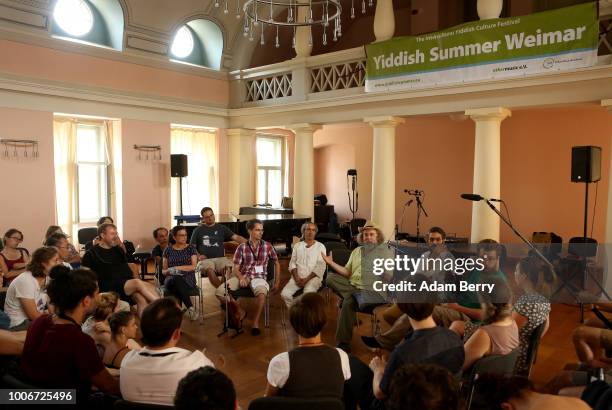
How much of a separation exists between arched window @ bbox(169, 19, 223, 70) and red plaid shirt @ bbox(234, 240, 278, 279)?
6153 mm

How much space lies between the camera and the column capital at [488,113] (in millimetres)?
6949

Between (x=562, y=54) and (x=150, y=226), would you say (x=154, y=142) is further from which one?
(x=562, y=54)

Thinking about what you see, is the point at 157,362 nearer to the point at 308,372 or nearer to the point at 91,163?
the point at 308,372

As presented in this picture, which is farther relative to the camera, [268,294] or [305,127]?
[305,127]

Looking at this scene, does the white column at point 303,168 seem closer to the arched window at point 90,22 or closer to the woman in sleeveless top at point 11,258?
the arched window at point 90,22

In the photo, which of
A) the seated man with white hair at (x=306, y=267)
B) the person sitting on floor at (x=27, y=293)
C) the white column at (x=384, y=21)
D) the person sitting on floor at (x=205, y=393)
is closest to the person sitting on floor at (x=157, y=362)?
the person sitting on floor at (x=205, y=393)

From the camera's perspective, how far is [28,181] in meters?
7.81

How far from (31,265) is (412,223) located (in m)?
9.57

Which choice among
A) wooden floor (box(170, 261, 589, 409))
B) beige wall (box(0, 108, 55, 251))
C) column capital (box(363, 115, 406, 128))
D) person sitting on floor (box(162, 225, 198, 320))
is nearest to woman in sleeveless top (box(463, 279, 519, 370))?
wooden floor (box(170, 261, 589, 409))

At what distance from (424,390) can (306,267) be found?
3733 millimetres

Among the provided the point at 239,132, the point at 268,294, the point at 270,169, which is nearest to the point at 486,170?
the point at 268,294

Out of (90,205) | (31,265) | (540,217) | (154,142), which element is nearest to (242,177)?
(154,142)

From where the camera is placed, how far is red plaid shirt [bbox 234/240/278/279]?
5.26 metres

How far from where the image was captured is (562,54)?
242 inches
